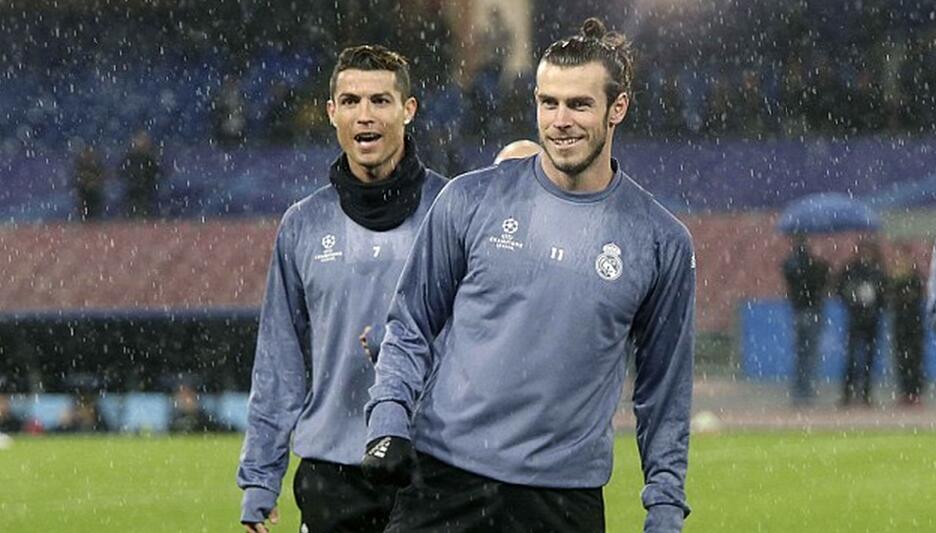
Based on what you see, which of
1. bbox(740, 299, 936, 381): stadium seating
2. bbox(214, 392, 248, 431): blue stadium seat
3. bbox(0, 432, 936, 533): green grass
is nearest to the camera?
bbox(0, 432, 936, 533): green grass

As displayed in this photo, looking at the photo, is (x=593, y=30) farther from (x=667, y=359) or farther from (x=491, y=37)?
(x=491, y=37)

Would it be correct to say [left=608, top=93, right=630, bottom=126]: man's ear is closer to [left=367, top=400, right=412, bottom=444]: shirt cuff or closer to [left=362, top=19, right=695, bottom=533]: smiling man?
[left=362, top=19, right=695, bottom=533]: smiling man

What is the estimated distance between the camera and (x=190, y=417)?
56.7ft

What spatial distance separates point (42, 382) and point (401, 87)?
13092mm

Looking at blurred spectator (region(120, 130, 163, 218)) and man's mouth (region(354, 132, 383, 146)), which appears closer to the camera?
man's mouth (region(354, 132, 383, 146))

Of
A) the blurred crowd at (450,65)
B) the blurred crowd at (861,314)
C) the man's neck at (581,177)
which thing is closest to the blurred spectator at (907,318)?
the blurred crowd at (861,314)

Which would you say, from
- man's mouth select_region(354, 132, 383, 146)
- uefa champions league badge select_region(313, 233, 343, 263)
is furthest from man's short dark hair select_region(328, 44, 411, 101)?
uefa champions league badge select_region(313, 233, 343, 263)

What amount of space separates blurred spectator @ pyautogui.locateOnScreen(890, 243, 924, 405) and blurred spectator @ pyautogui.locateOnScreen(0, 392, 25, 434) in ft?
26.9

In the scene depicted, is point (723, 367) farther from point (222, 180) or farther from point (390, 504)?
point (390, 504)

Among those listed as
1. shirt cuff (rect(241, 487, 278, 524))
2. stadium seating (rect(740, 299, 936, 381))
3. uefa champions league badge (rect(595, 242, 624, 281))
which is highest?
uefa champions league badge (rect(595, 242, 624, 281))

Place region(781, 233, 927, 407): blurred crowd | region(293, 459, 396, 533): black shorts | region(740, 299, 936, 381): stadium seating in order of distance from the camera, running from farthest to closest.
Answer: region(740, 299, 936, 381): stadium seating → region(781, 233, 927, 407): blurred crowd → region(293, 459, 396, 533): black shorts

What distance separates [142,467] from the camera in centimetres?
1441

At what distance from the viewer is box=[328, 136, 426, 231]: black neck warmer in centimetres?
560

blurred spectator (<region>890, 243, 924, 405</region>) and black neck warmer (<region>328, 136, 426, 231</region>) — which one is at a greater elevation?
black neck warmer (<region>328, 136, 426, 231</region>)
